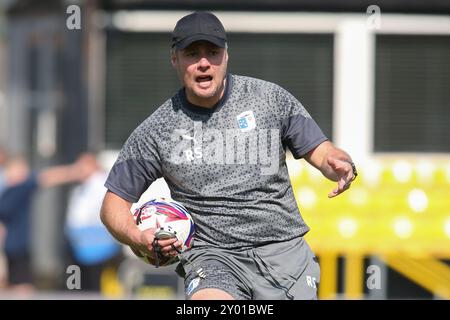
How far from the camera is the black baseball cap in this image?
6098mm

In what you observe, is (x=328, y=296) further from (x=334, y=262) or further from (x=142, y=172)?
(x=142, y=172)

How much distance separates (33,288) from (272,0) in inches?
204

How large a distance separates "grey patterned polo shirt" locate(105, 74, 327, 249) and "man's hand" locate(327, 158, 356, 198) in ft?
0.97

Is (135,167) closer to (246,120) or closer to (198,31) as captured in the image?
(246,120)

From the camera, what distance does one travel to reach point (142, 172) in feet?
20.8

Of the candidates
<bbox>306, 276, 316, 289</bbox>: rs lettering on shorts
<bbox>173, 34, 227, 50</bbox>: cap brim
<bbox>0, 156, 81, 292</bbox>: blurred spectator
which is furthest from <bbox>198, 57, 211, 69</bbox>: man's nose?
<bbox>0, 156, 81, 292</bbox>: blurred spectator

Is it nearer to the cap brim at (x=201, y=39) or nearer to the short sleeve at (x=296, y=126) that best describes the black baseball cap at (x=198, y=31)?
the cap brim at (x=201, y=39)

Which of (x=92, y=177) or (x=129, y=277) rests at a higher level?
(x=92, y=177)

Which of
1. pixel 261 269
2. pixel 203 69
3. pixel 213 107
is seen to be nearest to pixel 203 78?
pixel 203 69

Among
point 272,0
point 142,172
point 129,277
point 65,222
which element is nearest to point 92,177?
point 129,277

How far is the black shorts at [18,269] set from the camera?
1435 cm

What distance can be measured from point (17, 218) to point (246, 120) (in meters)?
8.57

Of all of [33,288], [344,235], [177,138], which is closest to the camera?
[177,138]
